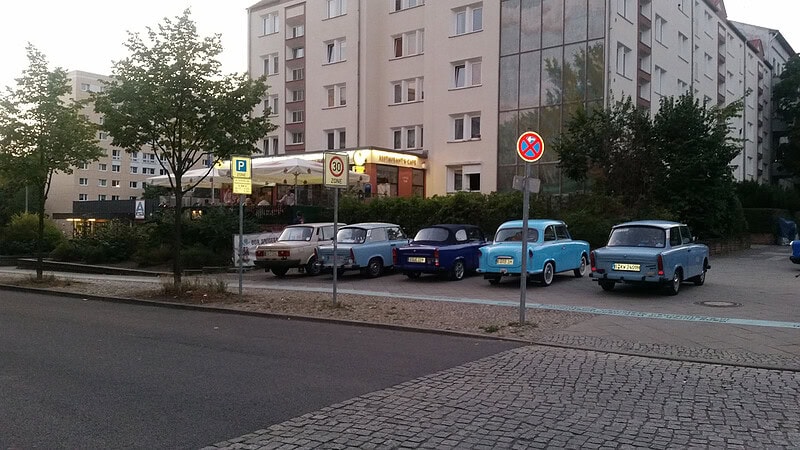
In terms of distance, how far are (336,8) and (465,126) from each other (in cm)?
1302

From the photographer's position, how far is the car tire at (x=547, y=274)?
53.9 feet

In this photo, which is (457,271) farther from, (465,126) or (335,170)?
(465,126)

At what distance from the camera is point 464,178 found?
36.1 metres

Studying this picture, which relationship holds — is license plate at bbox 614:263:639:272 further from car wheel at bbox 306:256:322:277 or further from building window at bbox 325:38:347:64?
building window at bbox 325:38:347:64

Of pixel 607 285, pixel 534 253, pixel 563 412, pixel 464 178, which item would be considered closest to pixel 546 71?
pixel 464 178

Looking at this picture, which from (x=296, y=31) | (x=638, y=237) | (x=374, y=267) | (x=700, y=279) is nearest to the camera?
(x=638, y=237)

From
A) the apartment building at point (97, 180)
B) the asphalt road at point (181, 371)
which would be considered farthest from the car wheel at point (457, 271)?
the apartment building at point (97, 180)

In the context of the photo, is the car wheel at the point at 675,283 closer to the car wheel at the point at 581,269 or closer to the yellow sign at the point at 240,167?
the car wheel at the point at 581,269

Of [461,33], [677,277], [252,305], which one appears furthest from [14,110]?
[461,33]

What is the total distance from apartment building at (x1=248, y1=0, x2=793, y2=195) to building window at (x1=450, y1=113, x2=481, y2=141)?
0.24 ft

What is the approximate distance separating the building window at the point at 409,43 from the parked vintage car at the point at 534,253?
24019mm

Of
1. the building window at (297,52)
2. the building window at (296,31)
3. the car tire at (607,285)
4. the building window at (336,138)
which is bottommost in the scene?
the car tire at (607,285)

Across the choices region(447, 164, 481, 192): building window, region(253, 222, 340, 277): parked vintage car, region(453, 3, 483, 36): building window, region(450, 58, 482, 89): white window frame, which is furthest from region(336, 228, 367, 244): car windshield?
region(453, 3, 483, 36): building window

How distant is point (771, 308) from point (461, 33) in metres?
26.9
